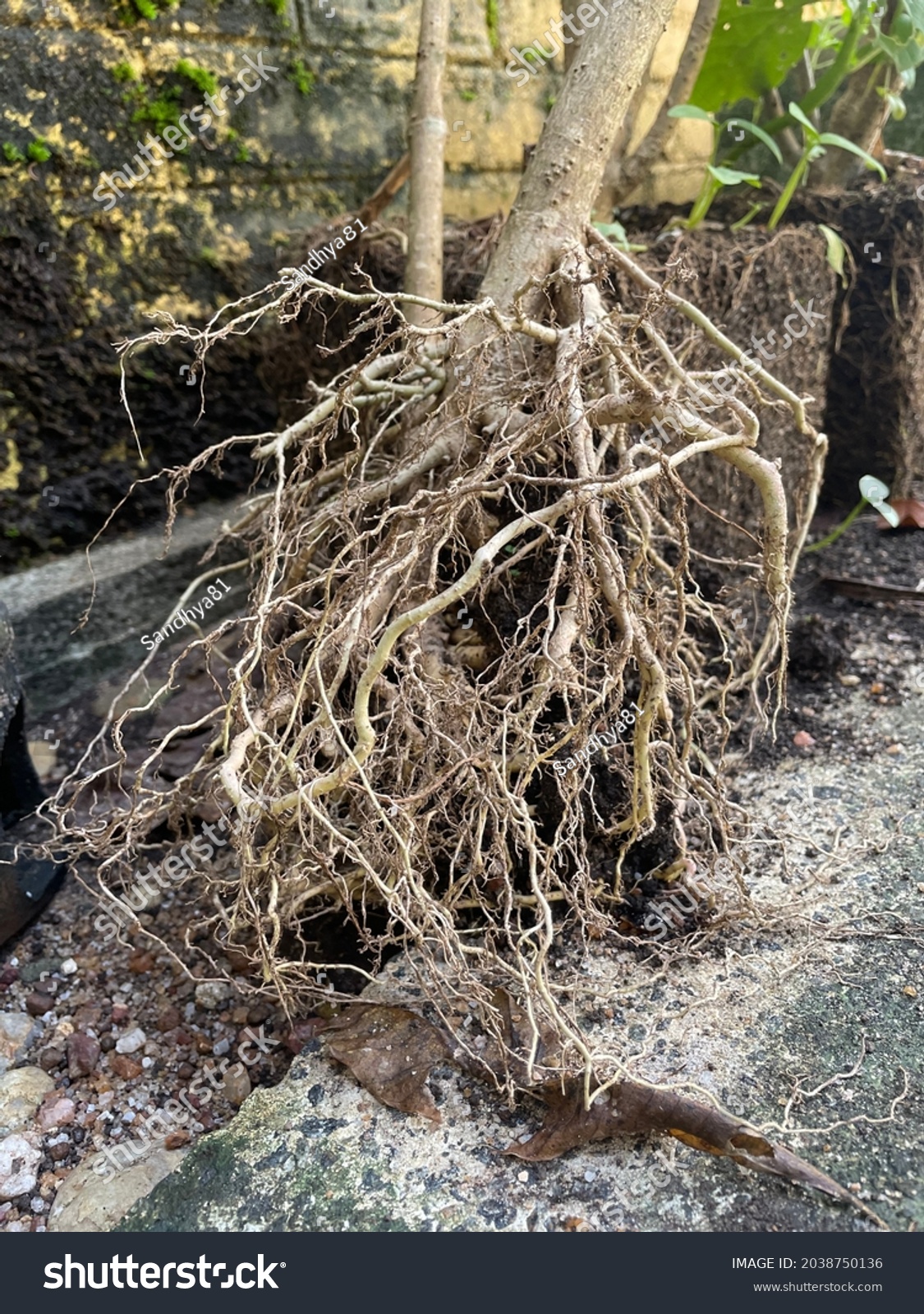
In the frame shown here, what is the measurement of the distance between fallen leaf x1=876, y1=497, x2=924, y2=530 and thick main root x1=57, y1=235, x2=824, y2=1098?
92 centimetres

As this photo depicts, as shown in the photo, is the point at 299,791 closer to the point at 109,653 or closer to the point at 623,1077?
the point at 623,1077

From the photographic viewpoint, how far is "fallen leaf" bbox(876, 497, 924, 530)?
215cm

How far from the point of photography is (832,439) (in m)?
2.30

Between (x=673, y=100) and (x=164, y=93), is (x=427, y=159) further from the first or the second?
(x=164, y=93)

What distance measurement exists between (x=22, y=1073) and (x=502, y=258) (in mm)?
1395

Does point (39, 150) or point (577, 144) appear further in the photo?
point (39, 150)

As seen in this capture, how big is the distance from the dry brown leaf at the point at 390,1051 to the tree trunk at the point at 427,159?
114 centimetres

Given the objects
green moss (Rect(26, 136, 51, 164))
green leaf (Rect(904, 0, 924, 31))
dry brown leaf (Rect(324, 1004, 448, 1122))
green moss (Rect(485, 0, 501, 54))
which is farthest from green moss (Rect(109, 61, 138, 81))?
dry brown leaf (Rect(324, 1004, 448, 1122))

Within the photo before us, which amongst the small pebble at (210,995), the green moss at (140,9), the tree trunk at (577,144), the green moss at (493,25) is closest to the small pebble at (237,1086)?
the small pebble at (210,995)

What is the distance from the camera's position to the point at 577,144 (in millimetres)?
1356

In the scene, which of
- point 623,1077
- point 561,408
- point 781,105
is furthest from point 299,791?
point 781,105

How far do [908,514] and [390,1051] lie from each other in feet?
6.00

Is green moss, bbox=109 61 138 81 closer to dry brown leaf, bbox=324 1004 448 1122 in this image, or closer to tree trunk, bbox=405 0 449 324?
tree trunk, bbox=405 0 449 324

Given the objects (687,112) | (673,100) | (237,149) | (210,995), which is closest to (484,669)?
(210,995)
